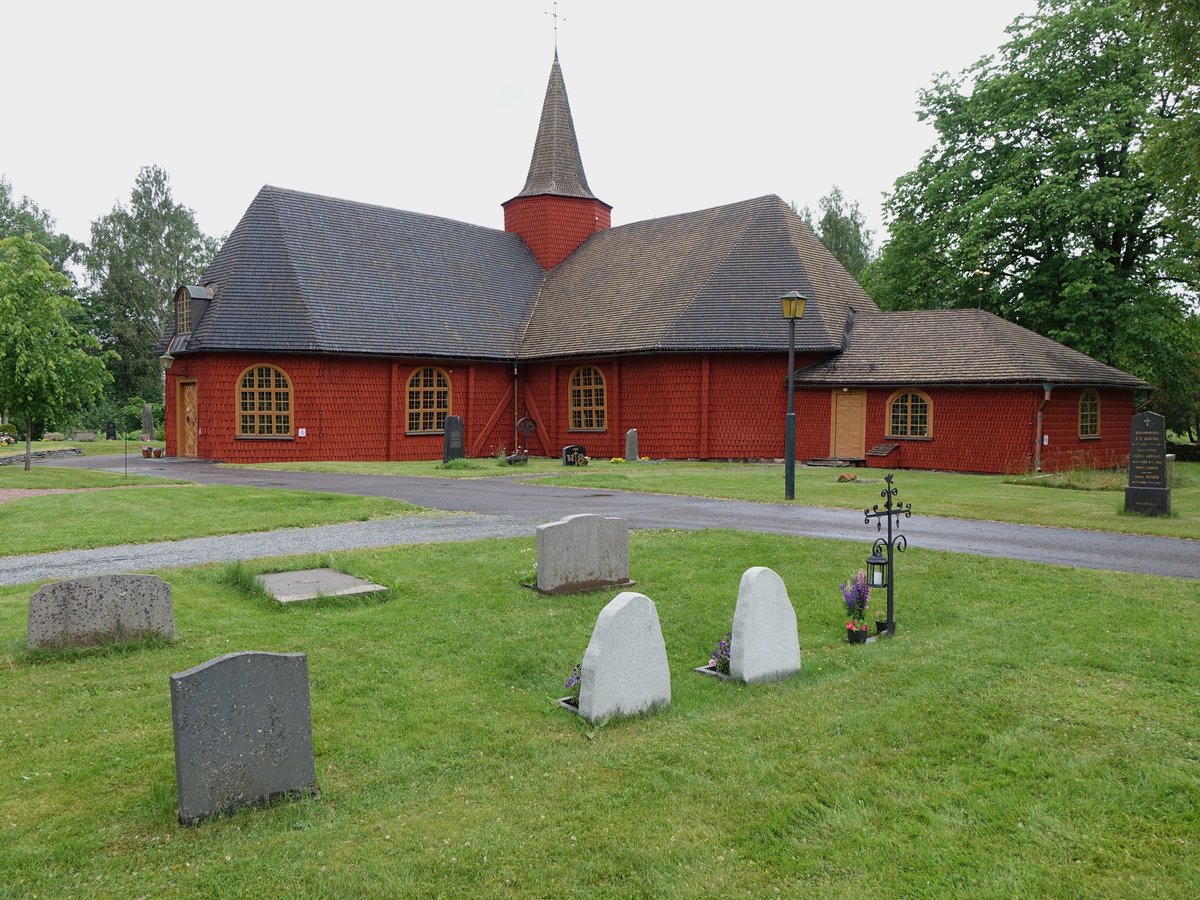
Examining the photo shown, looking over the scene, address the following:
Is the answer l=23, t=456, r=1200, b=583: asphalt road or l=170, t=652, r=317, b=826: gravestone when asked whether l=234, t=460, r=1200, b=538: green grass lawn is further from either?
l=170, t=652, r=317, b=826: gravestone

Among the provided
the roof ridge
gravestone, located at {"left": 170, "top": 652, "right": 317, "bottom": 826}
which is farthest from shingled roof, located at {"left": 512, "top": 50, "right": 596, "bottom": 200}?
gravestone, located at {"left": 170, "top": 652, "right": 317, "bottom": 826}

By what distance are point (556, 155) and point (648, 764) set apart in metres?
34.9

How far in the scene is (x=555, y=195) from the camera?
36.2 m

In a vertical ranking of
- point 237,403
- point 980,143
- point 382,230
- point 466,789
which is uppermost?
point 980,143

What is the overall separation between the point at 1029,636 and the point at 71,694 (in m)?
7.54

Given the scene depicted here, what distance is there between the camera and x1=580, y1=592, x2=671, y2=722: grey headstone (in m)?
5.75

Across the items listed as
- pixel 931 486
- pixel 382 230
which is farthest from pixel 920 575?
pixel 382 230

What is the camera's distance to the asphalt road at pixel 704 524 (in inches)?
427

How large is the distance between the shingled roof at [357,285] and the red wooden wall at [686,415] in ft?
2.61

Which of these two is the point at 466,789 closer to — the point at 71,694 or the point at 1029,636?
the point at 71,694

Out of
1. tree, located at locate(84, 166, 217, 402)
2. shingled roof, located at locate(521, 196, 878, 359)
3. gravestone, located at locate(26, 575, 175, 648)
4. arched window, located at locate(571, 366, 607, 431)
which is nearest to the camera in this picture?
gravestone, located at locate(26, 575, 175, 648)

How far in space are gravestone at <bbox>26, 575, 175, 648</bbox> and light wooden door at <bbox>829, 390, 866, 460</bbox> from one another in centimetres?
2341

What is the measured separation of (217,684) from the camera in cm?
439

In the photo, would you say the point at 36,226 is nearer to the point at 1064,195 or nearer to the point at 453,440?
the point at 453,440
